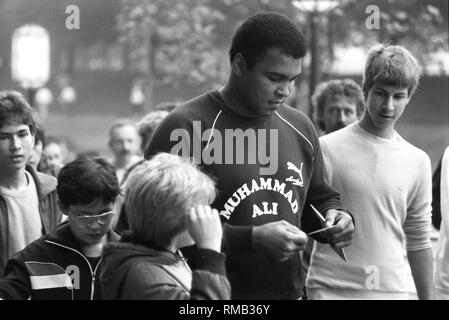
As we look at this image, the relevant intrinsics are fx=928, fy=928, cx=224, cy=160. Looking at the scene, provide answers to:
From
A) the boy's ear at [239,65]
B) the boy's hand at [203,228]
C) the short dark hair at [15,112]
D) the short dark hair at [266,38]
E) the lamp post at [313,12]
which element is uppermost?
the lamp post at [313,12]

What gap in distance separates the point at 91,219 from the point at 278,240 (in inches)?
33.1

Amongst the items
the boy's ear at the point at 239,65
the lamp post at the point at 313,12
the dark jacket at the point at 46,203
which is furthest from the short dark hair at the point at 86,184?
the lamp post at the point at 313,12

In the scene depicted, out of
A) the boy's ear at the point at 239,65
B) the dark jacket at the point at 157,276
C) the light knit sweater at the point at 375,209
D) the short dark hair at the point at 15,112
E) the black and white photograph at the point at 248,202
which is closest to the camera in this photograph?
the dark jacket at the point at 157,276

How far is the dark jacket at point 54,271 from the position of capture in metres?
3.51

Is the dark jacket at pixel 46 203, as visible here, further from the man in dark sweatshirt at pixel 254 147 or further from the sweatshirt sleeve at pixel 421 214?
the sweatshirt sleeve at pixel 421 214

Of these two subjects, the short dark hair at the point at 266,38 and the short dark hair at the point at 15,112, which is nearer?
the short dark hair at the point at 266,38

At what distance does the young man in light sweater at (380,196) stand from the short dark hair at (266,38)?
0.77 metres

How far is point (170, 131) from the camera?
A: 3391 mm

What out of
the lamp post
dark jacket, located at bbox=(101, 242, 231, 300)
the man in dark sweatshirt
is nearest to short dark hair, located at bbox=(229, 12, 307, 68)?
the man in dark sweatshirt

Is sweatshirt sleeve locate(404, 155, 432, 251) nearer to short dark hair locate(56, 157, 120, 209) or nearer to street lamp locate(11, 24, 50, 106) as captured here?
short dark hair locate(56, 157, 120, 209)

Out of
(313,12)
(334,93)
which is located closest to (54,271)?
(334,93)

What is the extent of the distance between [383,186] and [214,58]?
872 cm

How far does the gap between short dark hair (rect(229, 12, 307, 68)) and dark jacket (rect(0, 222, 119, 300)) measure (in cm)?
98

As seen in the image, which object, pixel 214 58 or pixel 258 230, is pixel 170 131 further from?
pixel 214 58
